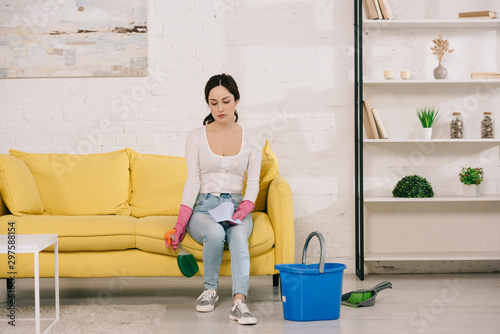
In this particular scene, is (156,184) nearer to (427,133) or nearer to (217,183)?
(217,183)

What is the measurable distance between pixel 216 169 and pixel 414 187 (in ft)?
4.75

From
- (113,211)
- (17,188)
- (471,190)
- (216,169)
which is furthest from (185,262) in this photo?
(471,190)

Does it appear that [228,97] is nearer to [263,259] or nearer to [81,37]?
[263,259]

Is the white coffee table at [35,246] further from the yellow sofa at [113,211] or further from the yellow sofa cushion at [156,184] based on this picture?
the yellow sofa cushion at [156,184]

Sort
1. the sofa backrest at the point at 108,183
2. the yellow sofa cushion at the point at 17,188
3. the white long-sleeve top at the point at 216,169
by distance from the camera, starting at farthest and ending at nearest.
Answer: the sofa backrest at the point at 108,183, the yellow sofa cushion at the point at 17,188, the white long-sleeve top at the point at 216,169

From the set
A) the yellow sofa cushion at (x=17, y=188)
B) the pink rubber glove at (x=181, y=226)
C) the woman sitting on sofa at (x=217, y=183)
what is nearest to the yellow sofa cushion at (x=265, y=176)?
the woman sitting on sofa at (x=217, y=183)

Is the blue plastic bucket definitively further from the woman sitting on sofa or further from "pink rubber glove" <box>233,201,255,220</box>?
"pink rubber glove" <box>233,201,255,220</box>

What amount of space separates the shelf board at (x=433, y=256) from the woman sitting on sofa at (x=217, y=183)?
1165mm

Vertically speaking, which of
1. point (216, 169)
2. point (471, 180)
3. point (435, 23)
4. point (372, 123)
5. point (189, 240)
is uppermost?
point (435, 23)

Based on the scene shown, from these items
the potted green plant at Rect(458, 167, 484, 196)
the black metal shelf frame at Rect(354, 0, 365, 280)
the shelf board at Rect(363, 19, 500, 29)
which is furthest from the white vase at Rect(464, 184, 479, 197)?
the shelf board at Rect(363, 19, 500, 29)

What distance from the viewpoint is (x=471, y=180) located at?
3664 mm

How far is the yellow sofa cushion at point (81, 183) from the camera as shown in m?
3.28

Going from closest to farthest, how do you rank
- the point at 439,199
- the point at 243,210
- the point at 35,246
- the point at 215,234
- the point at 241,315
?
the point at 35,246, the point at 241,315, the point at 215,234, the point at 243,210, the point at 439,199

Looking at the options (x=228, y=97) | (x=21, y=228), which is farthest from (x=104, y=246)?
(x=228, y=97)
